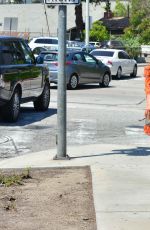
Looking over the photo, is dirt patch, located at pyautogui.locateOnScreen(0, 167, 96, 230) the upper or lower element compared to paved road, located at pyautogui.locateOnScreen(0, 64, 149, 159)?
upper

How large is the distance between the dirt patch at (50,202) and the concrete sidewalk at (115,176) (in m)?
0.15

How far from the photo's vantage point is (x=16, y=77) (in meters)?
15.4

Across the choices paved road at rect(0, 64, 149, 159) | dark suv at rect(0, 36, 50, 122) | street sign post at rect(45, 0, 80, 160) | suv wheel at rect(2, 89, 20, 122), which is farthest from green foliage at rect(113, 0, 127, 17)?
street sign post at rect(45, 0, 80, 160)

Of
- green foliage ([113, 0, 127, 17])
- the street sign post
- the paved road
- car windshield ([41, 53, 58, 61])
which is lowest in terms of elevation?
the paved road

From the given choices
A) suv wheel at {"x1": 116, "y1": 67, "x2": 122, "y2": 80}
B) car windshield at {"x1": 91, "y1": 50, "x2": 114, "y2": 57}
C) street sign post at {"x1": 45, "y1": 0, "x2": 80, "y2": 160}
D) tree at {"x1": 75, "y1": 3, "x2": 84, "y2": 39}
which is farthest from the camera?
tree at {"x1": 75, "y1": 3, "x2": 84, "y2": 39}

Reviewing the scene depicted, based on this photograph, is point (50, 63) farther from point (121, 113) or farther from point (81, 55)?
point (121, 113)

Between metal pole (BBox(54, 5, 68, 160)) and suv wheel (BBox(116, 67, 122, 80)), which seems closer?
metal pole (BBox(54, 5, 68, 160))

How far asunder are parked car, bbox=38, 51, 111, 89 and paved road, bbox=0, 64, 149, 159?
3.07 meters

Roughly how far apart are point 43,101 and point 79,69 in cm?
904

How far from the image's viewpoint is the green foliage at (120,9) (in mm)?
105731

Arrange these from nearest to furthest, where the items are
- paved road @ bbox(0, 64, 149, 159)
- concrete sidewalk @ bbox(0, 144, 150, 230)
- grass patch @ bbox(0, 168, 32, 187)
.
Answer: concrete sidewalk @ bbox(0, 144, 150, 230) < grass patch @ bbox(0, 168, 32, 187) < paved road @ bbox(0, 64, 149, 159)

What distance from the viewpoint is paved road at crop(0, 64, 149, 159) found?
12977 mm

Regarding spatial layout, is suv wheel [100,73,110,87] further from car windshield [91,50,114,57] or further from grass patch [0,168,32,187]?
grass patch [0,168,32,187]

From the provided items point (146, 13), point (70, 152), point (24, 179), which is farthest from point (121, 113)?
point (146, 13)
